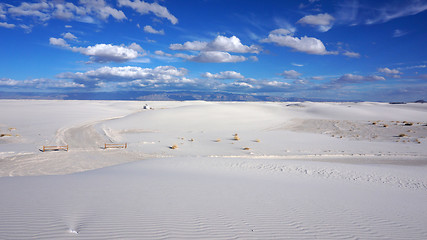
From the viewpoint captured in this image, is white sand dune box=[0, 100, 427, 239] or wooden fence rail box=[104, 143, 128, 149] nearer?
white sand dune box=[0, 100, 427, 239]

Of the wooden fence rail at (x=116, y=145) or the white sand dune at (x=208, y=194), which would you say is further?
the wooden fence rail at (x=116, y=145)

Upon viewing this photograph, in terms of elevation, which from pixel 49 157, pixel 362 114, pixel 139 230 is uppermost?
pixel 362 114

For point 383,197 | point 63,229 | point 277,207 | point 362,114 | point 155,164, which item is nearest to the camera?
point 63,229

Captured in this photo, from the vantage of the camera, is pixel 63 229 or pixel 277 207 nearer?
pixel 63 229

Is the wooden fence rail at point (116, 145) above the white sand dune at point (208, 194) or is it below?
below

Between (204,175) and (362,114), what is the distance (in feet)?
163

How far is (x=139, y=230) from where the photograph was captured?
197 inches

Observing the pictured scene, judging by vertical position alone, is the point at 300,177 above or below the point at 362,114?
below

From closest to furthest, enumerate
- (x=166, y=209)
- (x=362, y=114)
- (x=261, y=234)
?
(x=261, y=234) → (x=166, y=209) → (x=362, y=114)

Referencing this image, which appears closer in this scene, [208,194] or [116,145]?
[208,194]

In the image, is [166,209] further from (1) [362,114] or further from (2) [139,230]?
(1) [362,114]

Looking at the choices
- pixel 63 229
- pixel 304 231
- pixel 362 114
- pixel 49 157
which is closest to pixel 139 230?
pixel 63 229

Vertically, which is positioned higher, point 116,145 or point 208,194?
point 208,194

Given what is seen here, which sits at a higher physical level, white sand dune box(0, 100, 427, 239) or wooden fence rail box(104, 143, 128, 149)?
white sand dune box(0, 100, 427, 239)
